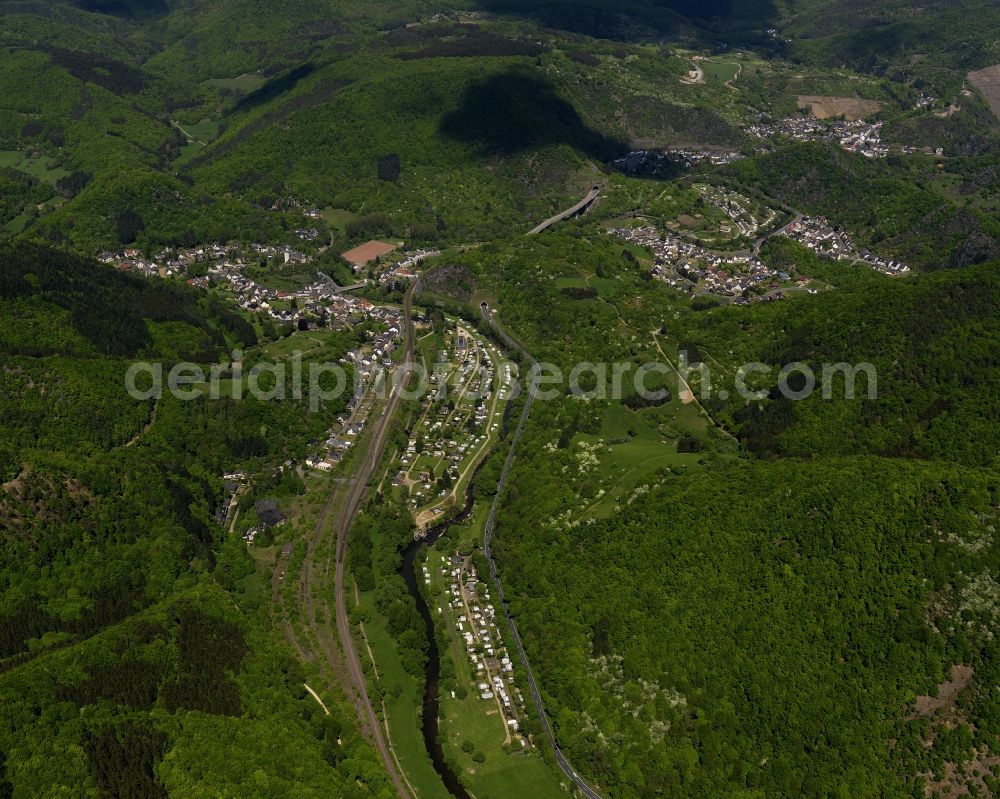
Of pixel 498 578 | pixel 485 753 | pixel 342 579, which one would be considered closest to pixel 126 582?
pixel 342 579

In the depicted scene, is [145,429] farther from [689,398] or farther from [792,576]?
[792,576]

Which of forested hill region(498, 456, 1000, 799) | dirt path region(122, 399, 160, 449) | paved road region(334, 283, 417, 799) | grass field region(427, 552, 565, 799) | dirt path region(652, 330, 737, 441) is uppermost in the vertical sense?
forested hill region(498, 456, 1000, 799)

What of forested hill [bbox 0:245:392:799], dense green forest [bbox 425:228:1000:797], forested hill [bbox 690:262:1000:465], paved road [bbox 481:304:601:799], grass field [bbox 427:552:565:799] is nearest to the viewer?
forested hill [bbox 0:245:392:799]

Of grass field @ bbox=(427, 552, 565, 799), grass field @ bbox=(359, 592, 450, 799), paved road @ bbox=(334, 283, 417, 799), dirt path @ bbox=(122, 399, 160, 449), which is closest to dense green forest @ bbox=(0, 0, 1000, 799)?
dirt path @ bbox=(122, 399, 160, 449)

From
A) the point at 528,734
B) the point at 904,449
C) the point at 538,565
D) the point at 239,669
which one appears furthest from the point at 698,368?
the point at 239,669

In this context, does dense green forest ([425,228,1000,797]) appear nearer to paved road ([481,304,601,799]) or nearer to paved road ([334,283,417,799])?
paved road ([481,304,601,799])

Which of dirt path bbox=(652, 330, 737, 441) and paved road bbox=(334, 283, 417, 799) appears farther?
dirt path bbox=(652, 330, 737, 441)

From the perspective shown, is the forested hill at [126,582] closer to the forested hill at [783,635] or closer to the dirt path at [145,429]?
the dirt path at [145,429]
